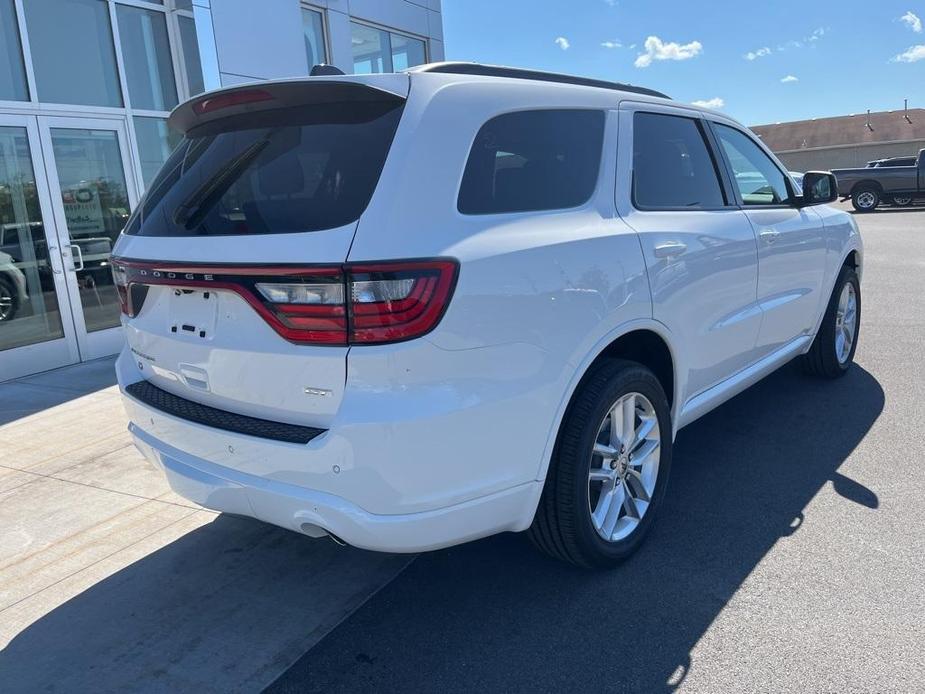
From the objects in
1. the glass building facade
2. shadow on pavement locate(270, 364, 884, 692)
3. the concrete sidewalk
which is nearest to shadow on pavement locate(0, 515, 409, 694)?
the concrete sidewalk

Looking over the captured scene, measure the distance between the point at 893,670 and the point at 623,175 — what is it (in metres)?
2.01

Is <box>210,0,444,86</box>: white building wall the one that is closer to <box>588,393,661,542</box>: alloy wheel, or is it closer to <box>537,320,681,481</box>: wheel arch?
<box>537,320,681,481</box>: wheel arch

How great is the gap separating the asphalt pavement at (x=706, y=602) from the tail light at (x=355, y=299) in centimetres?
119

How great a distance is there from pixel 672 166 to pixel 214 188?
205cm

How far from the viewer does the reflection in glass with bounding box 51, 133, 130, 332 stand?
7.71m

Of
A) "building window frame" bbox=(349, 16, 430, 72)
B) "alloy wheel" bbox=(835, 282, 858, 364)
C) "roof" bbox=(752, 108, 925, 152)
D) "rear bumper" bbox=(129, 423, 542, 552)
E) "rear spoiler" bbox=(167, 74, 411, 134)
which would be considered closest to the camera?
"rear bumper" bbox=(129, 423, 542, 552)

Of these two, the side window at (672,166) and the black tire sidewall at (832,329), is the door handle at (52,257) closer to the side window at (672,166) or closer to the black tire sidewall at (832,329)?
the side window at (672,166)

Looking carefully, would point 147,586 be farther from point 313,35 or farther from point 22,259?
point 313,35

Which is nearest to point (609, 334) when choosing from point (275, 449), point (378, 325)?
point (378, 325)

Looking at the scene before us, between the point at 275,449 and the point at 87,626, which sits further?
the point at 87,626

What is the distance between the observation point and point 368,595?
9.90 feet

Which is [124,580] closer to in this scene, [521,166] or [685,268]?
[521,166]

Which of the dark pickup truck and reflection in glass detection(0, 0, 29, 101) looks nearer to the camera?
reflection in glass detection(0, 0, 29, 101)

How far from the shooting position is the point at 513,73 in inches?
116
